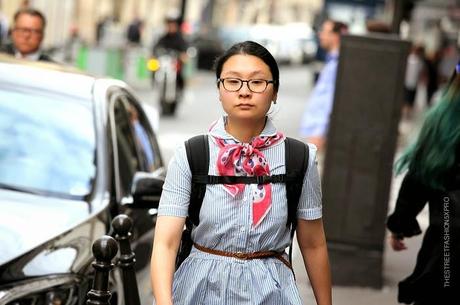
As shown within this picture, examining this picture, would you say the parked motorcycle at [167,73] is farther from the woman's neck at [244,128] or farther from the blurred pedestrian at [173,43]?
the woman's neck at [244,128]

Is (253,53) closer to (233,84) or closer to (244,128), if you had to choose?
(233,84)

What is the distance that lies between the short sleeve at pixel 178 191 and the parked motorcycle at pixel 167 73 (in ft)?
68.9

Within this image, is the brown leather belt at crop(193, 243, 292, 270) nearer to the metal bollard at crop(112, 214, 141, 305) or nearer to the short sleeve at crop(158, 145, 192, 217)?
the short sleeve at crop(158, 145, 192, 217)

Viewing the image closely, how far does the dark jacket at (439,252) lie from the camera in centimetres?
516

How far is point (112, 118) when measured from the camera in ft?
23.7

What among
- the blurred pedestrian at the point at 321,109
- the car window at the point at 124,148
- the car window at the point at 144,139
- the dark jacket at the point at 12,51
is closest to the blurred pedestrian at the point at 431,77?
the blurred pedestrian at the point at 321,109

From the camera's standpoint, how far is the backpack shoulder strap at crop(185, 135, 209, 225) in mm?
4328

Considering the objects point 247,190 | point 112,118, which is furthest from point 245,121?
point 112,118

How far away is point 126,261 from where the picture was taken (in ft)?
19.5

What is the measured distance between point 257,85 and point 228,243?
1.70ft

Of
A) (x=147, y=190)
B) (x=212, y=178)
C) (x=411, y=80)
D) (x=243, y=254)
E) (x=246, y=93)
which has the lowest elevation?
(x=411, y=80)

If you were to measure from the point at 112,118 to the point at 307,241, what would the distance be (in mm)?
2864

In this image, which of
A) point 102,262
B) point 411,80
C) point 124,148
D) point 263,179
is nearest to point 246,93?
point 263,179

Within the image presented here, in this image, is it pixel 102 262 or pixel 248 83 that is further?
pixel 102 262
